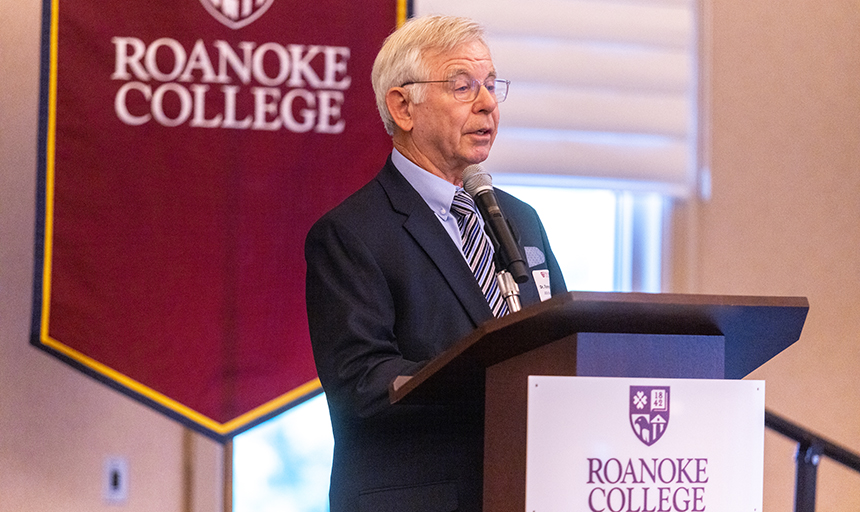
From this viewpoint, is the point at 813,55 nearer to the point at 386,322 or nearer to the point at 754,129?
the point at 754,129

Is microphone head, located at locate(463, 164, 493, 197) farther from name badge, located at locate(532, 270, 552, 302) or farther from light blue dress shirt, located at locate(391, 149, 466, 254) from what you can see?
name badge, located at locate(532, 270, 552, 302)

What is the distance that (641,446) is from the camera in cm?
119

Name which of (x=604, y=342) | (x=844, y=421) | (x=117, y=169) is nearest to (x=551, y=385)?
(x=604, y=342)

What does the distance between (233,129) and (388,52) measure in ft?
3.99

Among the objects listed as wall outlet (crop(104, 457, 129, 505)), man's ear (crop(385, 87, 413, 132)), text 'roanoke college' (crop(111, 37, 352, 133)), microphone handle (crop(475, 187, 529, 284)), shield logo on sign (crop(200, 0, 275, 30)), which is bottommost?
wall outlet (crop(104, 457, 129, 505))

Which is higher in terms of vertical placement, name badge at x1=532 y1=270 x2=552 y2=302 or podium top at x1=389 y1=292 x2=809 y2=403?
name badge at x1=532 y1=270 x2=552 y2=302

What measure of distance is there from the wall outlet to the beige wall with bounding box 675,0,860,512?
2264 mm

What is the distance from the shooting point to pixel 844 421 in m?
3.55

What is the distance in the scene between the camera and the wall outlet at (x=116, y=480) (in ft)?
9.68

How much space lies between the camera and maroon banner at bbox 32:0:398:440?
2926mm

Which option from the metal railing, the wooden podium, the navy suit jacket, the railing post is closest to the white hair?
the navy suit jacket

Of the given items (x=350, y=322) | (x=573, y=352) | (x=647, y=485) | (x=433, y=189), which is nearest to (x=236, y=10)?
(x=433, y=189)

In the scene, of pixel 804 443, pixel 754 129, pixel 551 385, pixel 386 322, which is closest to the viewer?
pixel 551 385

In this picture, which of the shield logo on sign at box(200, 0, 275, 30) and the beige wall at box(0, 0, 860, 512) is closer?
the shield logo on sign at box(200, 0, 275, 30)
